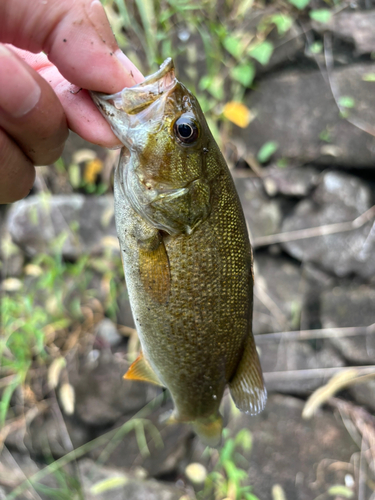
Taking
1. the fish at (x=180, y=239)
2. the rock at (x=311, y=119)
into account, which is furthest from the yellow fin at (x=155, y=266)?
the rock at (x=311, y=119)

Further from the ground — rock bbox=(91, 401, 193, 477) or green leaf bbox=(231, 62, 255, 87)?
green leaf bbox=(231, 62, 255, 87)

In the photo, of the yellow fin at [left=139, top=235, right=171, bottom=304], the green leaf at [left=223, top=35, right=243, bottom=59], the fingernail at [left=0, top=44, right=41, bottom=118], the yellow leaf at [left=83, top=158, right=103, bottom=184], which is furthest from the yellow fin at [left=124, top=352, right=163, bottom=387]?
the green leaf at [left=223, top=35, right=243, bottom=59]

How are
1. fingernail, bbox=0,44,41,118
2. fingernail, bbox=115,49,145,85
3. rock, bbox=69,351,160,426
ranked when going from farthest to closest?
rock, bbox=69,351,160,426 → fingernail, bbox=115,49,145,85 → fingernail, bbox=0,44,41,118

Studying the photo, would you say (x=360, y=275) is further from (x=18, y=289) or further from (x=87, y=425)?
(x=18, y=289)

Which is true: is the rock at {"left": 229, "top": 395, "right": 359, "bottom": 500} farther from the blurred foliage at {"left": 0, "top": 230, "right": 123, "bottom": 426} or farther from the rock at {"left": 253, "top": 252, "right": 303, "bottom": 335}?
the blurred foliage at {"left": 0, "top": 230, "right": 123, "bottom": 426}

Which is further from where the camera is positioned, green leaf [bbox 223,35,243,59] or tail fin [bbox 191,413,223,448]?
green leaf [bbox 223,35,243,59]

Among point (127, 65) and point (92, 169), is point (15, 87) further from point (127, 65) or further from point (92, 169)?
point (92, 169)

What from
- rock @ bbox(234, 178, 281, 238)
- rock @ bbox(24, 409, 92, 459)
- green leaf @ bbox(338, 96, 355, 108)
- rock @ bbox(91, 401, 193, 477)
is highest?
green leaf @ bbox(338, 96, 355, 108)

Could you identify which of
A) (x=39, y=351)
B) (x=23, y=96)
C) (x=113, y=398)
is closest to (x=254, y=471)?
(x=113, y=398)
